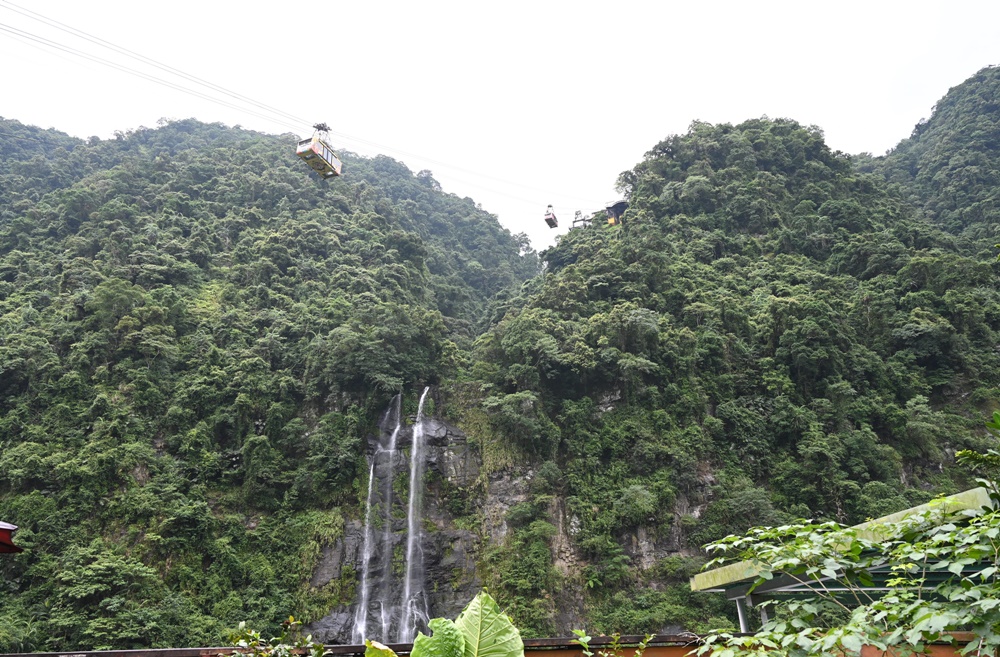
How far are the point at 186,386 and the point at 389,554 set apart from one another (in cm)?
848

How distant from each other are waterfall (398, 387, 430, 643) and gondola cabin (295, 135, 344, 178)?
29.1 feet

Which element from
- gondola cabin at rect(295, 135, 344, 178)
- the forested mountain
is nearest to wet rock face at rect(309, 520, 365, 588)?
the forested mountain

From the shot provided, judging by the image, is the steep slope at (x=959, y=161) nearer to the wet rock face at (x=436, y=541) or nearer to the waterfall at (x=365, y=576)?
the wet rock face at (x=436, y=541)

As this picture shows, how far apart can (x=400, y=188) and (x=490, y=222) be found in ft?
26.7

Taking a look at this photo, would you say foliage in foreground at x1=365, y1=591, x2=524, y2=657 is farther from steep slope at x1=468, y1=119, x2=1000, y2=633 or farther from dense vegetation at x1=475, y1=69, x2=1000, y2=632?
dense vegetation at x1=475, y1=69, x2=1000, y2=632

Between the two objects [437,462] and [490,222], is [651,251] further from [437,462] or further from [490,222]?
[490,222]

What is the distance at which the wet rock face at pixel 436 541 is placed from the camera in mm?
15656

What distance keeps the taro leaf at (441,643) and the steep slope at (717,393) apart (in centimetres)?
1321

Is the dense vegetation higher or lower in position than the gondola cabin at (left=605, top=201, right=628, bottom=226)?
lower

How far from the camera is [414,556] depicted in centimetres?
1667

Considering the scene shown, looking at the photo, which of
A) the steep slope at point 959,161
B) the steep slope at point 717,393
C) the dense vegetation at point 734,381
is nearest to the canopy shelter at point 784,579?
the steep slope at point 717,393

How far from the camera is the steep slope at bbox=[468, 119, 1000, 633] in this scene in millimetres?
15375

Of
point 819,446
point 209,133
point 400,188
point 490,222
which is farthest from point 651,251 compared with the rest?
point 209,133

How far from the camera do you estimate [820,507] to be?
15.2m
